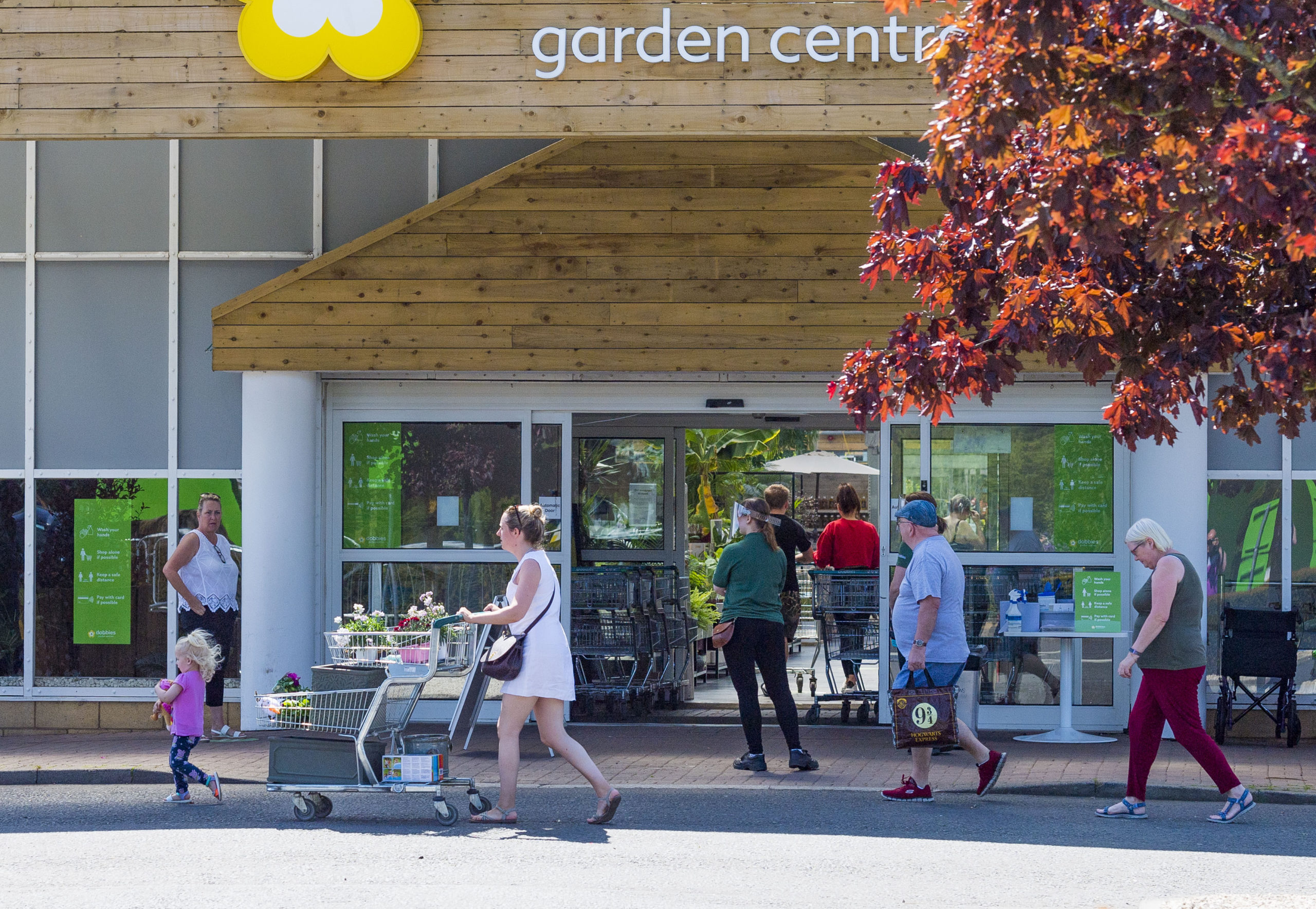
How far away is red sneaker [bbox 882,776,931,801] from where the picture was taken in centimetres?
860

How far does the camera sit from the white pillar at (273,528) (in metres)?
11.2

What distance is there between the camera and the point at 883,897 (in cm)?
638

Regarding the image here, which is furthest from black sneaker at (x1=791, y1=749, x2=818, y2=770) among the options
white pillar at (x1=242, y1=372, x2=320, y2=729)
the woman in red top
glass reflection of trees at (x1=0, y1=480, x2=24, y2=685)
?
glass reflection of trees at (x1=0, y1=480, x2=24, y2=685)

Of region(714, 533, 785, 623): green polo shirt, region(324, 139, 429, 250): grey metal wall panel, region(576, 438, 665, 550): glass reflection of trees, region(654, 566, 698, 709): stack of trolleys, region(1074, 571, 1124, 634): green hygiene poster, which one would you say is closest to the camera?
region(714, 533, 785, 623): green polo shirt

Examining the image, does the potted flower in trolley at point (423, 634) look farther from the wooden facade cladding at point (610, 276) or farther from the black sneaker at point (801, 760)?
the wooden facade cladding at point (610, 276)

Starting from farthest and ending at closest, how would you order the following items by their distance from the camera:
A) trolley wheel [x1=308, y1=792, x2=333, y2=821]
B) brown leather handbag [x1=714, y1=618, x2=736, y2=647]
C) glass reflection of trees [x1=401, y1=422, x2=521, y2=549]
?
glass reflection of trees [x1=401, y1=422, x2=521, y2=549] → brown leather handbag [x1=714, y1=618, x2=736, y2=647] → trolley wheel [x1=308, y1=792, x2=333, y2=821]

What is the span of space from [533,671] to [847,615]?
15.4 feet

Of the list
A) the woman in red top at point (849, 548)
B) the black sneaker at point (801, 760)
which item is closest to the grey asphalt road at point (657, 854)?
the black sneaker at point (801, 760)

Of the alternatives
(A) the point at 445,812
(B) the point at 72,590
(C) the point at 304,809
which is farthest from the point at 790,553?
(B) the point at 72,590

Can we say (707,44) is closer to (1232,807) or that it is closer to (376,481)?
(376,481)

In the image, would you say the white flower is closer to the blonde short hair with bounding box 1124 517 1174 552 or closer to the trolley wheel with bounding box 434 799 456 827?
the trolley wheel with bounding box 434 799 456 827

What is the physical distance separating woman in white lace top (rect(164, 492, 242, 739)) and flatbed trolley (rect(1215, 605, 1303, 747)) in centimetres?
739

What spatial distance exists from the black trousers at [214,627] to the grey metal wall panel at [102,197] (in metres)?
3.09

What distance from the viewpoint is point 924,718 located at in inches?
325
